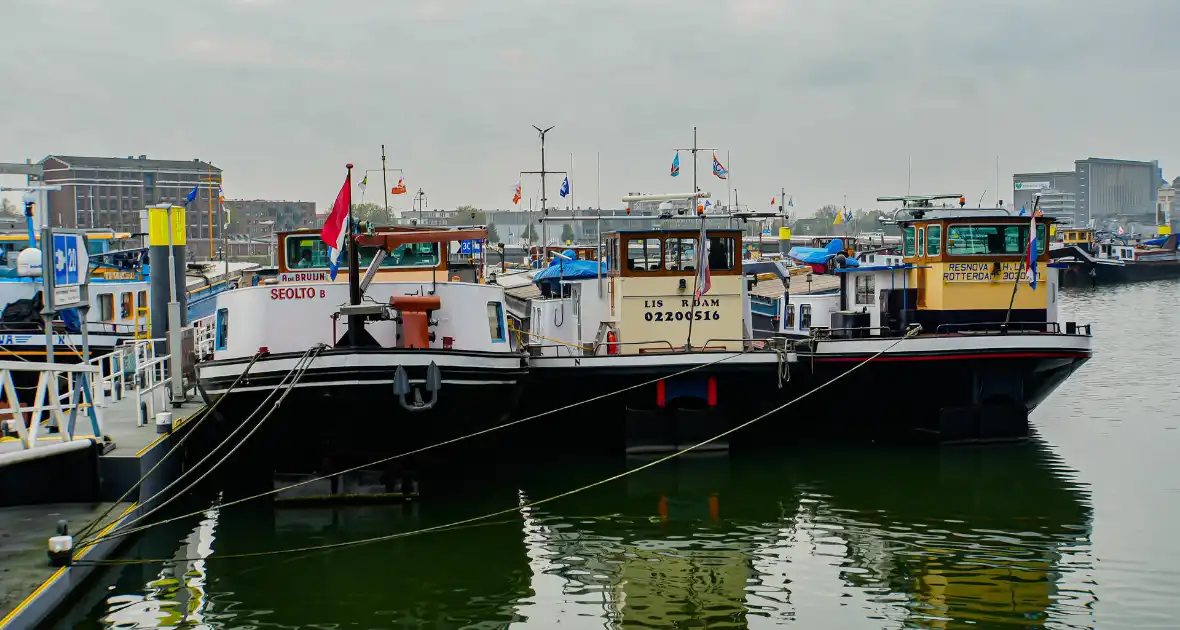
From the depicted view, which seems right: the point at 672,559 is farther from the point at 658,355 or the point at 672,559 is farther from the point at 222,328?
the point at 222,328

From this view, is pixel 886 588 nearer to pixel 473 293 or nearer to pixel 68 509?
pixel 473 293

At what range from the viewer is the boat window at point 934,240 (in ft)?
77.2

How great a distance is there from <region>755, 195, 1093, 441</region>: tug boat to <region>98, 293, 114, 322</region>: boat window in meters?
19.1

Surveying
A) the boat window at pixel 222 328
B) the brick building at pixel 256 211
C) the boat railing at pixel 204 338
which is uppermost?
the brick building at pixel 256 211

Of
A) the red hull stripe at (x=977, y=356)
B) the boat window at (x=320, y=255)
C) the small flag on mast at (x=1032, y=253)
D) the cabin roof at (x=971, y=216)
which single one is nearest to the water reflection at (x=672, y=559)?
the red hull stripe at (x=977, y=356)

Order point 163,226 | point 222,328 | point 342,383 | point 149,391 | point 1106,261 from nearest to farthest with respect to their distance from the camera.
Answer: point 342,383 < point 149,391 < point 222,328 < point 163,226 < point 1106,261

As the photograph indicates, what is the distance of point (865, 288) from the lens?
85.5 feet

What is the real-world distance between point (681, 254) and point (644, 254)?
0.73 m

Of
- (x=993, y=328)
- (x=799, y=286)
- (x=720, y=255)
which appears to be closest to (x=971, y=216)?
(x=993, y=328)

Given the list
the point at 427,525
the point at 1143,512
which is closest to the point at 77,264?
the point at 427,525

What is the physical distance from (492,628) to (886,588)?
4.86m

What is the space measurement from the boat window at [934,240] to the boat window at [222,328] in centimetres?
1367

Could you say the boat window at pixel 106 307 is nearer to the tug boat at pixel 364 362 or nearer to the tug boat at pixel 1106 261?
the tug boat at pixel 364 362

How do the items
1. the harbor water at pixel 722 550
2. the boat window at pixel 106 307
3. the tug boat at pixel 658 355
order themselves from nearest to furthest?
1. the harbor water at pixel 722 550
2. the tug boat at pixel 658 355
3. the boat window at pixel 106 307
